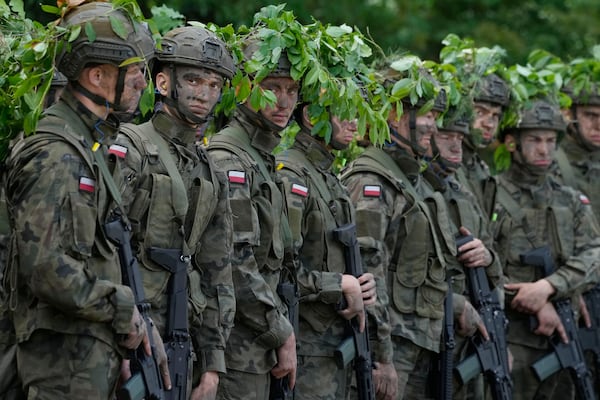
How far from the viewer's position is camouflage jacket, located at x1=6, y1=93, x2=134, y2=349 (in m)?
6.17

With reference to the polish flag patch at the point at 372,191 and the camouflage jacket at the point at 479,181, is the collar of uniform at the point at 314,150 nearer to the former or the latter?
the polish flag patch at the point at 372,191

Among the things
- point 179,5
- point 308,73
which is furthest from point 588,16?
point 308,73

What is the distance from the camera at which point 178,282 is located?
281 inches

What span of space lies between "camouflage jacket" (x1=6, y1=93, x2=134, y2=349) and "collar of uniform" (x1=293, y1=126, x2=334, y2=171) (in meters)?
2.64

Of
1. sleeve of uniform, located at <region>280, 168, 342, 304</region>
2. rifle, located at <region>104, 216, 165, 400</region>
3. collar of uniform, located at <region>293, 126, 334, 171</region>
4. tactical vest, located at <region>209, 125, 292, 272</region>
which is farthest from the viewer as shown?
collar of uniform, located at <region>293, 126, 334, 171</region>

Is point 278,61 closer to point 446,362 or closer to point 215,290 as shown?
point 215,290

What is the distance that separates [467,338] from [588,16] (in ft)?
45.6

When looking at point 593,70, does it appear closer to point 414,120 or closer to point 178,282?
point 414,120

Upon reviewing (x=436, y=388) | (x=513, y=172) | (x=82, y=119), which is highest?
(x=82, y=119)

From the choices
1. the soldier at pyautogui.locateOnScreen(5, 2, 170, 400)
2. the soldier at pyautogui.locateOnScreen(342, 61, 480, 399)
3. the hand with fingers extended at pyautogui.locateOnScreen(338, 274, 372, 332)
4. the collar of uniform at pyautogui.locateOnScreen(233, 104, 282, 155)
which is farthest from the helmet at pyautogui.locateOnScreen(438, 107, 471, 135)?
the soldier at pyautogui.locateOnScreen(5, 2, 170, 400)

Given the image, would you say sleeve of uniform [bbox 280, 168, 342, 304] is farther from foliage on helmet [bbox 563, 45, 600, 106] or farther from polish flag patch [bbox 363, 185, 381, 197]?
foliage on helmet [bbox 563, 45, 600, 106]

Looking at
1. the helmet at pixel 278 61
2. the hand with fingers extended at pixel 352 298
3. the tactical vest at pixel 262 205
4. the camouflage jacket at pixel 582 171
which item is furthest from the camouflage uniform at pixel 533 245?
the tactical vest at pixel 262 205

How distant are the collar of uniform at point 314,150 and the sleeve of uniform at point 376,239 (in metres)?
0.54

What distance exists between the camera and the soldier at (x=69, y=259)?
6184mm
